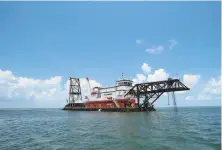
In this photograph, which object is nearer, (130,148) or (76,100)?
(130,148)

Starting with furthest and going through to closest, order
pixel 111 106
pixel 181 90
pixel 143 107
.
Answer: pixel 111 106 < pixel 143 107 < pixel 181 90

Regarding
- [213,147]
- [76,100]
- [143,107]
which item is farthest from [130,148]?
[76,100]

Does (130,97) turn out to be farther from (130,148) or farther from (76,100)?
(130,148)

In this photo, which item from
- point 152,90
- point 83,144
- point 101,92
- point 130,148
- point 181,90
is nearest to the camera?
point 130,148

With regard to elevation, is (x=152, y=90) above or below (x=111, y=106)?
above

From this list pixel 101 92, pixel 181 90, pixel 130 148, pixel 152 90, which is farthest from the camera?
pixel 101 92

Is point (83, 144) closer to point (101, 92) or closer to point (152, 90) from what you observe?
point (152, 90)

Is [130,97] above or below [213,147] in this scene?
above

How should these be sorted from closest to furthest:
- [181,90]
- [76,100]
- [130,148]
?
[130,148], [181,90], [76,100]

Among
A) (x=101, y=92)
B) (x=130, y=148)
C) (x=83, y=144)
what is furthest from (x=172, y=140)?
(x=101, y=92)
